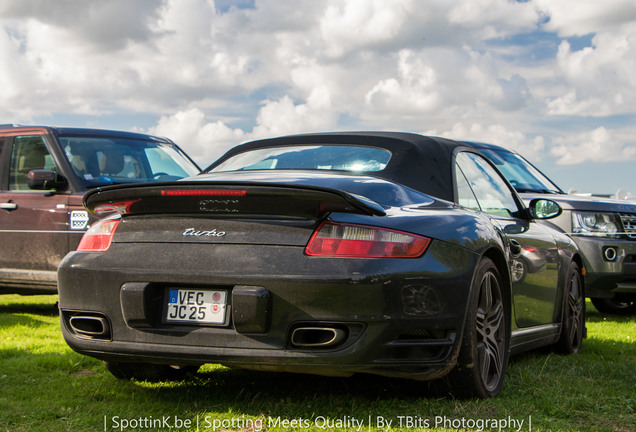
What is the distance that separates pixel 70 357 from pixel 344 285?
2682 mm

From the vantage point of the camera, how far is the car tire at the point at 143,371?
4.50m

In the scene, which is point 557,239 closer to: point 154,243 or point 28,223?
point 154,243

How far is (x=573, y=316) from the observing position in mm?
6098

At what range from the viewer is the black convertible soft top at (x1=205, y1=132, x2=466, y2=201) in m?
4.57

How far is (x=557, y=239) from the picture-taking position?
587 centimetres

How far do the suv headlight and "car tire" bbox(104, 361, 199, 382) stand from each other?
17.2 ft

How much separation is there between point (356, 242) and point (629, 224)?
20.0ft

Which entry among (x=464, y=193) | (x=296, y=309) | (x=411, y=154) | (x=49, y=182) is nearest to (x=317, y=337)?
(x=296, y=309)

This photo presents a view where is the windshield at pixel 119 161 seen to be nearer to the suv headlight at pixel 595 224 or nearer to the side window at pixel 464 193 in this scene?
the suv headlight at pixel 595 224

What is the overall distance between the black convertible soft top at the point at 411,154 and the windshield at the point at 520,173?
4.24m

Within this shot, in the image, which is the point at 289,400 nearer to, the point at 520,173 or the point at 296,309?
the point at 296,309

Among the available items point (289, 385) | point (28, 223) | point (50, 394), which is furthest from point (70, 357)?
point (28, 223)

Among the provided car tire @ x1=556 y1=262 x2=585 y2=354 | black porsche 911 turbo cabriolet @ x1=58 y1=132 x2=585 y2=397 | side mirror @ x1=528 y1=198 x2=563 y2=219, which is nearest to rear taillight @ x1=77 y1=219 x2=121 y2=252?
black porsche 911 turbo cabriolet @ x1=58 y1=132 x2=585 y2=397

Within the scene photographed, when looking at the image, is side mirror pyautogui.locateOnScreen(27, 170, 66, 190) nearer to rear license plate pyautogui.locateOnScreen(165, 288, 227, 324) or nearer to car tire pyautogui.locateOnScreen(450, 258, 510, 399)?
rear license plate pyautogui.locateOnScreen(165, 288, 227, 324)
